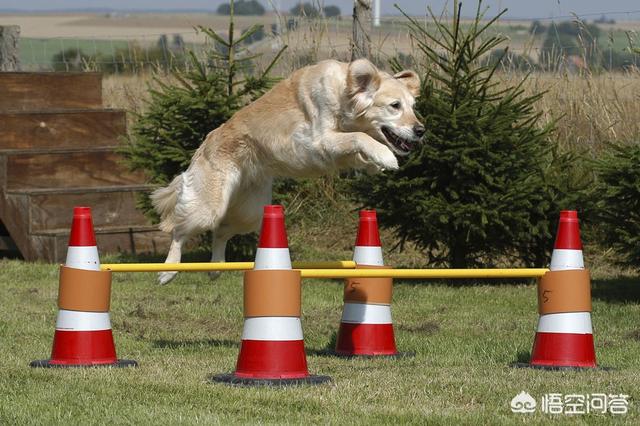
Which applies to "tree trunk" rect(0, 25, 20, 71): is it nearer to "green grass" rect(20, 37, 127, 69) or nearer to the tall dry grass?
the tall dry grass

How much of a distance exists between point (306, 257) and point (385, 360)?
5.13 metres

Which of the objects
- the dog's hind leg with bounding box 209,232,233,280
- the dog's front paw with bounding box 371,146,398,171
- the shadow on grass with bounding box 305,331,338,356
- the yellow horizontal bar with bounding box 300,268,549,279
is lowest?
the shadow on grass with bounding box 305,331,338,356

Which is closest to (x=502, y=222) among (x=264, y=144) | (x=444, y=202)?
(x=444, y=202)

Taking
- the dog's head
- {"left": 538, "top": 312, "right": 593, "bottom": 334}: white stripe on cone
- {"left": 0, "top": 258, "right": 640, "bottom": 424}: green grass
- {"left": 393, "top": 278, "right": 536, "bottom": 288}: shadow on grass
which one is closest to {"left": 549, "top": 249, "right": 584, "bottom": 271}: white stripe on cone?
{"left": 538, "top": 312, "right": 593, "bottom": 334}: white stripe on cone

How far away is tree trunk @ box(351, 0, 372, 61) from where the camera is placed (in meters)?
11.6

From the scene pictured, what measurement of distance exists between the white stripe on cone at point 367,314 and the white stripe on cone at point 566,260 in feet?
3.65

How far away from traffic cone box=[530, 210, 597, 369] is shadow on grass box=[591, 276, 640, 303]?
120 inches

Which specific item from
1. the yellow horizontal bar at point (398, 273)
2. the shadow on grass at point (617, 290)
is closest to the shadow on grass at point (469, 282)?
the shadow on grass at point (617, 290)

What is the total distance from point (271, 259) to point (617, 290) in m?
4.90

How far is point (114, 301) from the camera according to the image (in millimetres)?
8430

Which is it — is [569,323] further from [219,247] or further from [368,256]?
[219,247]

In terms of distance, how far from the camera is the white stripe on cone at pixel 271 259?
5125 mm

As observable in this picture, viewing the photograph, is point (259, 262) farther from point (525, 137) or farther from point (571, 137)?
point (571, 137)

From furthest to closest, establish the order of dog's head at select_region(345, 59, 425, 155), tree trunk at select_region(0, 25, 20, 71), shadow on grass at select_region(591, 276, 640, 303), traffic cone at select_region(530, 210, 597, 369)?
tree trunk at select_region(0, 25, 20, 71) → shadow on grass at select_region(591, 276, 640, 303) → dog's head at select_region(345, 59, 425, 155) → traffic cone at select_region(530, 210, 597, 369)
